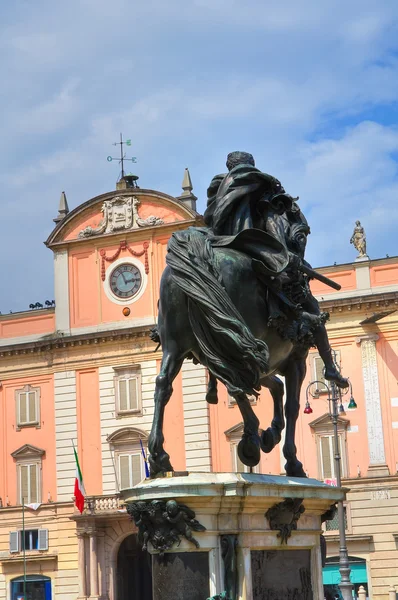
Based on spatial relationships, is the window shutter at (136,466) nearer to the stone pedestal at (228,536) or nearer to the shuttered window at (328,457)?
the shuttered window at (328,457)

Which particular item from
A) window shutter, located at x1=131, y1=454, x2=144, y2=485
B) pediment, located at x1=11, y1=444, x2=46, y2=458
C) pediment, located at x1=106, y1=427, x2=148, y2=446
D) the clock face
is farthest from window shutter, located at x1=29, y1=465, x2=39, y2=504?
the clock face

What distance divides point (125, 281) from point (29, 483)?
8315 millimetres

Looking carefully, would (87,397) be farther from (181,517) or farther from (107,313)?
(181,517)

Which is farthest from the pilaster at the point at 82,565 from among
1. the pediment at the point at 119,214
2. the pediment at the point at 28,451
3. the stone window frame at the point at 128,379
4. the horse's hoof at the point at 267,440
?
the horse's hoof at the point at 267,440

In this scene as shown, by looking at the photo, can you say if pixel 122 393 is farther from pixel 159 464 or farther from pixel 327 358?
pixel 159 464

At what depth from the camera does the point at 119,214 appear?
41.5 metres

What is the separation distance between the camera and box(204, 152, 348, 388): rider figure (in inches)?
292

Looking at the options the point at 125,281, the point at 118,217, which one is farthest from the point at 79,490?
the point at 118,217

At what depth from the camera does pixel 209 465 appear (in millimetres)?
38812

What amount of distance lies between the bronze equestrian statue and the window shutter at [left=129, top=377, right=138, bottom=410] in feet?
106

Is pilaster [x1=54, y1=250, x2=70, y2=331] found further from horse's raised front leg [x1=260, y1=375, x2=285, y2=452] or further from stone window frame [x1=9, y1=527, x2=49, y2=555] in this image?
horse's raised front leg [x1=260, y1=375, x2=285, y2=452]

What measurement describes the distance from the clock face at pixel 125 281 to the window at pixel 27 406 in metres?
4.93

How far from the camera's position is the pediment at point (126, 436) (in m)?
39.8

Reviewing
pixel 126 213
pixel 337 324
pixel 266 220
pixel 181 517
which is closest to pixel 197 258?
pixel 266 220
